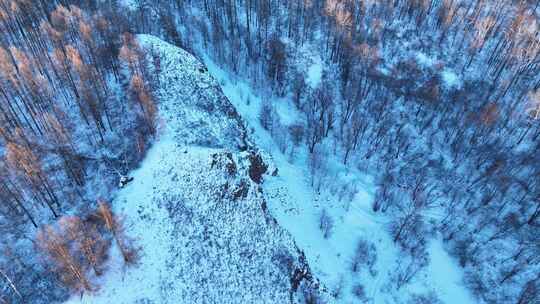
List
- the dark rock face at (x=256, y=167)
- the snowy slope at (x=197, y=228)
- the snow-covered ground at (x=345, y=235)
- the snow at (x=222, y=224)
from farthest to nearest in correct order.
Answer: the dark rock face at (x=256, y=167) → the snow-covered ground at (x=345, y=235) → the snow at (x=222, y=224) → the snowy slope at (x=197, y=228)

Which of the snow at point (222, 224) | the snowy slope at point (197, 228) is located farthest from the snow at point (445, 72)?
the snowy slope at point (197, 228)

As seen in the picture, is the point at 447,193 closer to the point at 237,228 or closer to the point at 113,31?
the point at 237,228

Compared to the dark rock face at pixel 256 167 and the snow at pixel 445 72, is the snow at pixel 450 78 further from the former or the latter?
the dark rock face at pixel 256 167

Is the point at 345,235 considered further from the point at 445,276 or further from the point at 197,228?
the point at 197,228

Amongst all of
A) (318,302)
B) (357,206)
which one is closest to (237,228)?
(318,302)

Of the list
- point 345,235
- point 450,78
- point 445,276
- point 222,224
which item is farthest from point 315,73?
point 445,276
